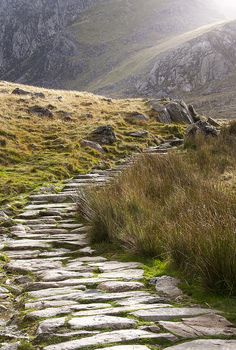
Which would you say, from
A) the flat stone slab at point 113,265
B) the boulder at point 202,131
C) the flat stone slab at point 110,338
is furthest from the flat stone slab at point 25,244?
the boulder at point 202,131

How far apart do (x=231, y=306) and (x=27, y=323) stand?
5.82 ft

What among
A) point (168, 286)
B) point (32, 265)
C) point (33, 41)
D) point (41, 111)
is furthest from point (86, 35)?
point (168, 286)

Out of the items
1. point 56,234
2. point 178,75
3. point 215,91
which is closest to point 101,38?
point 178,75

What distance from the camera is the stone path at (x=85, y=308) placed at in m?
3.44

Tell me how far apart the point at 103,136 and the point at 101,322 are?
15.4 metres

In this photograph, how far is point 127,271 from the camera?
5.41 meters

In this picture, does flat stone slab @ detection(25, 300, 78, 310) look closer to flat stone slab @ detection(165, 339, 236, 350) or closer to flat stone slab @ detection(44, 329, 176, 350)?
flat stone slab @ detection(44, 329, 176, 350)

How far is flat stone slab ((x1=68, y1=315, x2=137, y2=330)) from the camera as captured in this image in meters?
3.70

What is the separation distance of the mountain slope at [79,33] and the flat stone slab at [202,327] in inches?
4875

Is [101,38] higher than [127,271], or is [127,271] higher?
[101,38]

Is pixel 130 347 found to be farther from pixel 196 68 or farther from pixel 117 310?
pixel 196 68

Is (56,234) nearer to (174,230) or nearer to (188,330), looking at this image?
(174,230)

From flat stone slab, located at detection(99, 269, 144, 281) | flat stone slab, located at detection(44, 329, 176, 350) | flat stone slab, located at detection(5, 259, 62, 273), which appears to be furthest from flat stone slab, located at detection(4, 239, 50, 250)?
flat stone slab, located at detection(44, 329, 176, 350)

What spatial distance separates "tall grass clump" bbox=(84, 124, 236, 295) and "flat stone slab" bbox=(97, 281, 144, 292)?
0.55 metres
